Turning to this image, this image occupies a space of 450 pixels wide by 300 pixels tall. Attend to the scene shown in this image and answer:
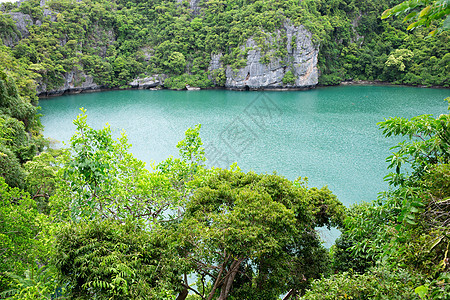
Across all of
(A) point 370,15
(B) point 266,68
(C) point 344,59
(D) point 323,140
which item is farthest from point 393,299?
(A) point 370,15

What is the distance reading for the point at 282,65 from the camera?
39.7 meters

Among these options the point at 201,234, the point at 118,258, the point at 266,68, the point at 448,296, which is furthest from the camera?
the point at 266,68

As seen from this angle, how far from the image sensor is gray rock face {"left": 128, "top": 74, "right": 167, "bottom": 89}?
4312 cm

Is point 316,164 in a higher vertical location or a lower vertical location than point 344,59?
lower

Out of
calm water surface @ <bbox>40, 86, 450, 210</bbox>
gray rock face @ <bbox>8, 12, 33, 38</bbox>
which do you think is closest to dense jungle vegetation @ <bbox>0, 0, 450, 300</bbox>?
calm water surface @ <bbox>40, 86, 450, 210</bbox>

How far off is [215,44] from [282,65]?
11107mm

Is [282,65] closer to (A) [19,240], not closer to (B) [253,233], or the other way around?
(B) [253,233]

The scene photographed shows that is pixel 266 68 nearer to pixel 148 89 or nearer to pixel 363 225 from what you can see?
pixel 148 89

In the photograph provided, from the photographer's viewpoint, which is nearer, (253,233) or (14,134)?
(253,233)

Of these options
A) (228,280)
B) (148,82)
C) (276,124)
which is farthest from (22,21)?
(228,280)

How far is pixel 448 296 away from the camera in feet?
6.61

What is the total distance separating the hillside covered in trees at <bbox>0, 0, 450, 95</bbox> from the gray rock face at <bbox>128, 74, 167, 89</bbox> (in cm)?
16

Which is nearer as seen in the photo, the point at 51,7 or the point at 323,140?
the point at 323,140

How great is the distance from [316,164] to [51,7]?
145 feet
